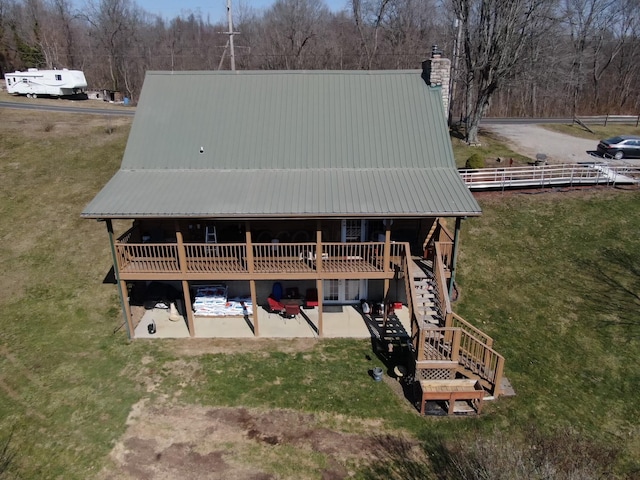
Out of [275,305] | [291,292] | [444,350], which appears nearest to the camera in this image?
[444,350]

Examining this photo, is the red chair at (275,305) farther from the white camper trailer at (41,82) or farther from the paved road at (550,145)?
the white camper trailer at (41,82)

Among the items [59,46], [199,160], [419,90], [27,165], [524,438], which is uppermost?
[59,46]

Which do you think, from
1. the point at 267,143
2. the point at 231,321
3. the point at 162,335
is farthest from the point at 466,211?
the point at 162,335

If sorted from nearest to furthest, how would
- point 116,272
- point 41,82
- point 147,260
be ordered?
point 116,272 → point 147,260 → point 41,82

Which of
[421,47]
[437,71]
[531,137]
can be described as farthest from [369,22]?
[437,71]

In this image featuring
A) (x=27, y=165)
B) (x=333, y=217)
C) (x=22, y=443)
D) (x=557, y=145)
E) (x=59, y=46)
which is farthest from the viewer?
(x=59, y=46)

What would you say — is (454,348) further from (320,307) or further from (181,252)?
(181,252)

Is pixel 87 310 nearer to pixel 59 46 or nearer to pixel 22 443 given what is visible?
pixel 22 443
